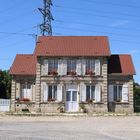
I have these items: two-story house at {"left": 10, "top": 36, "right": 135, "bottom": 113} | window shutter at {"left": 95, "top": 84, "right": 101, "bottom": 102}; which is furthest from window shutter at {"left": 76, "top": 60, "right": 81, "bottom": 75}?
window shutter at {"left": 95, "top": 84, "right": 101, "bottom": 102}

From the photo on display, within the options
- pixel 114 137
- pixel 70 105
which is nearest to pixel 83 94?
pixel 70 105

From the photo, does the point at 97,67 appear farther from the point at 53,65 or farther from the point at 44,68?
the point at 44,68

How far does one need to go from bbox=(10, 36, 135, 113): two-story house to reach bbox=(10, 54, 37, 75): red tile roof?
3.63ft

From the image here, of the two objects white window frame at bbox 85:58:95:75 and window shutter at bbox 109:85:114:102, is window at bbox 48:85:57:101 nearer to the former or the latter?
white window frame at bbox 85:58:95:75

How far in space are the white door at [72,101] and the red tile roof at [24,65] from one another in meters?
4.20

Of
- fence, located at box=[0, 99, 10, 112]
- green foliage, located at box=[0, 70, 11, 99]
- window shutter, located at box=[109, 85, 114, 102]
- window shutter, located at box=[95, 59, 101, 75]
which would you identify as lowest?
fence, located at box=[0, 99, 10, 112]

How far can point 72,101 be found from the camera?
42219 mm

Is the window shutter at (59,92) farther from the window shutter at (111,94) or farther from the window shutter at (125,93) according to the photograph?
the window shutter at (125,93)

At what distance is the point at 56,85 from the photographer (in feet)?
138

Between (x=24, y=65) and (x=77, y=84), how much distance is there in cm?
652

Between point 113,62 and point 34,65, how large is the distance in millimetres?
8186

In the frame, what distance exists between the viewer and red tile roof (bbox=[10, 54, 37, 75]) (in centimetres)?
4350

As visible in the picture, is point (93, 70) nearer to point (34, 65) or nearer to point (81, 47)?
point (81, 47)

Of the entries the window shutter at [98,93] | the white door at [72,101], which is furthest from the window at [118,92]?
the white door at [72,101]
